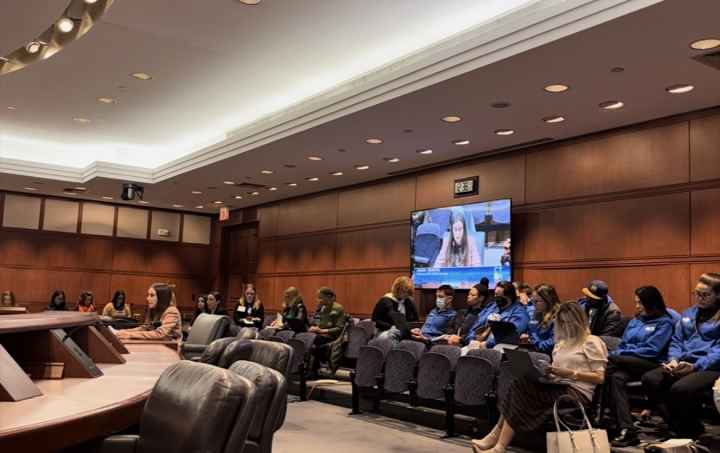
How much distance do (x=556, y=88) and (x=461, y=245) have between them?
11.1 ft

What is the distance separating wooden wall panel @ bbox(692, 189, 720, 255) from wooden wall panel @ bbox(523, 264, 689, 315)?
30cm

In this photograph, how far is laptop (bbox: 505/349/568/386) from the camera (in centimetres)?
468

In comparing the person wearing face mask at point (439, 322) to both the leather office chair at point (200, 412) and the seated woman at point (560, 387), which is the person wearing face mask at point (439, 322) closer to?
the seated woman at point (560, 387)

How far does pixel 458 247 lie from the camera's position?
9.84 meters

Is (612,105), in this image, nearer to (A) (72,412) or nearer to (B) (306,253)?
(A) (72,412)

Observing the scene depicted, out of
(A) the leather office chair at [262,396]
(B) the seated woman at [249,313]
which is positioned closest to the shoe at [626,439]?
(A) the leather office chair at [262,396]

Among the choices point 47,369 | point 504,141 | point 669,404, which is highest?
point 504,141

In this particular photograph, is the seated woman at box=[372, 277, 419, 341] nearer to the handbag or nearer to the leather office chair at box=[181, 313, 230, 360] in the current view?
the leather office chair at box=[181, 313, 230, 360]

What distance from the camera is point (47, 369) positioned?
268cm

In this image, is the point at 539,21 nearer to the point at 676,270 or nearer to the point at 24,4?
the point at 676,270

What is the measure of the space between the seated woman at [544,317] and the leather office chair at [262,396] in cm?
420

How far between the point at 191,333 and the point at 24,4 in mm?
3422

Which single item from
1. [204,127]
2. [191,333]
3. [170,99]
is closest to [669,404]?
[191,333]

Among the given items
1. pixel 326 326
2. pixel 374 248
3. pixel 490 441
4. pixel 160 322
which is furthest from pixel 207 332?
pixel 374 248
